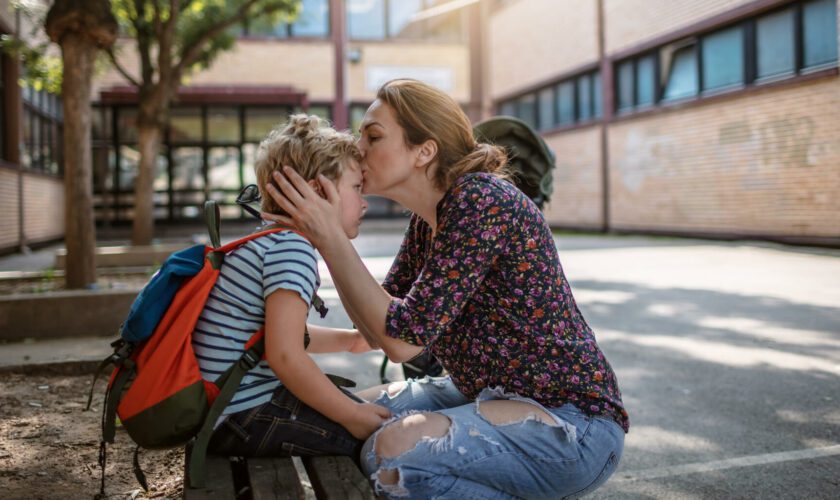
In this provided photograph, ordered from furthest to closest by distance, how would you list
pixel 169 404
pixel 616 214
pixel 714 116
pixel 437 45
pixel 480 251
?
pixel 437 45 → pixel 616 214 → pixel 714 116 → pixel 480 251 → pixel 169 404

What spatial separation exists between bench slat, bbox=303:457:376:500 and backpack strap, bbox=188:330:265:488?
0.29 m

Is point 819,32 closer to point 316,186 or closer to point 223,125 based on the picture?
point 316,186

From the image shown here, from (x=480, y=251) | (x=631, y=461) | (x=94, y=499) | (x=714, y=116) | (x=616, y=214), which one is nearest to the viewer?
(x=480, y=251)

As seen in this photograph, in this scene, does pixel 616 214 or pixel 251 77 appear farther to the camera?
pixel 251 77

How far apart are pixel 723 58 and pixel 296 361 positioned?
16.1 m

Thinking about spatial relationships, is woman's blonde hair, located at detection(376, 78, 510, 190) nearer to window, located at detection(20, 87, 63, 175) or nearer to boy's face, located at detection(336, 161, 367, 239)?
boy's face, located at detection(336, 161, 367, 239)

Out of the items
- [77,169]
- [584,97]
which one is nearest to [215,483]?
[77,169]

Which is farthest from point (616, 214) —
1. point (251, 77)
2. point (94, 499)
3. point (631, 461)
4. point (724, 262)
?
point (94, 499)

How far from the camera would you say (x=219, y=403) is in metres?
1.99

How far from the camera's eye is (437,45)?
1080 inches

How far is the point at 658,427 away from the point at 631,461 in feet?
1.96

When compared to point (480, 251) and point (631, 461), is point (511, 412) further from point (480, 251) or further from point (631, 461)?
point (631, 461)

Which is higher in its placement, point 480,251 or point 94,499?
point 480,251

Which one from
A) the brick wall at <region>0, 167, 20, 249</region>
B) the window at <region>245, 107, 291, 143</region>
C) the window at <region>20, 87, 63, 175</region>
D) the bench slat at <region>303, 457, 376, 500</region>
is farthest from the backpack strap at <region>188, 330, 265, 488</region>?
the window at <region>245, 107, 291, 143</region>
